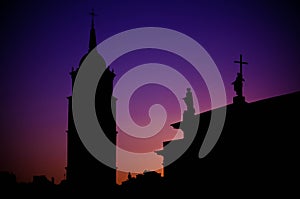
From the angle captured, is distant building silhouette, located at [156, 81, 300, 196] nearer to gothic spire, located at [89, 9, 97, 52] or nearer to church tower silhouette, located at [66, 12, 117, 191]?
church tower silhouette, located at [66, 12, 117, 191]

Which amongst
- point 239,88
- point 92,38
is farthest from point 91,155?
point 239,88

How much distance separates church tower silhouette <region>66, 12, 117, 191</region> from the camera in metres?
45.9

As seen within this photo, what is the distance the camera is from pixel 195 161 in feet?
89.2

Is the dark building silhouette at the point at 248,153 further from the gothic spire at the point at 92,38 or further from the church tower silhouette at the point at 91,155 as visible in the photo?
the gothic spire at the point at 92,38

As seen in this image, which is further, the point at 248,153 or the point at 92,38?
the point at 92,38

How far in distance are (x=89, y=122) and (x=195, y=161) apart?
23.7 m

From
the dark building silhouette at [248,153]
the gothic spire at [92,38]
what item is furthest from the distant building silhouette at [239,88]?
the gothic spire at [92,38]

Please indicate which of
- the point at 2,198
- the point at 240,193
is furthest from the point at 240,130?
the point at 2,198

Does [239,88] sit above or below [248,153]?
above

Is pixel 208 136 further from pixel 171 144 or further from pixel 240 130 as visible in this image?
pixel 171 144

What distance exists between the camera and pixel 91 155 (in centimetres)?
4691

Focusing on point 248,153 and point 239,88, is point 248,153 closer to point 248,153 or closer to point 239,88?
point 248,153

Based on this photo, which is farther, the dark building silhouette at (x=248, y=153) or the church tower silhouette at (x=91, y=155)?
the church tower silhouette at (x=91, y=155)

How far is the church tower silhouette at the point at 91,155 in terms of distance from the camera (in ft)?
151
